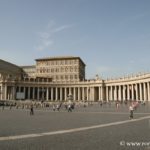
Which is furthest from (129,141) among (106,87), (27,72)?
(27,72)

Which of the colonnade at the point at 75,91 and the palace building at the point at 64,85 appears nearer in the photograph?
the palace building at the point at 64,85

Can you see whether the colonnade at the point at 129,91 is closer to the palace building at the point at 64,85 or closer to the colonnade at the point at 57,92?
the palace building at the point at 64,85

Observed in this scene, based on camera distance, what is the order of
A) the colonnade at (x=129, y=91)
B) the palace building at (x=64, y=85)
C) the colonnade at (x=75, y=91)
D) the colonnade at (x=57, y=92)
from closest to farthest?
the colonnade at (x=129, y=91), the palace building at (x=64, y=85), the colonnade at (x=75, y=91), the colonnade at (x=57, y=92)

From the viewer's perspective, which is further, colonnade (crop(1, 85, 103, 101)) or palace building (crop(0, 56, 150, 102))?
colonnade (crop(1, 85, 103, 101))

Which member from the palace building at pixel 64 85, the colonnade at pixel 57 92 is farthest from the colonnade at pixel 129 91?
the colonnade at pixel 57 92

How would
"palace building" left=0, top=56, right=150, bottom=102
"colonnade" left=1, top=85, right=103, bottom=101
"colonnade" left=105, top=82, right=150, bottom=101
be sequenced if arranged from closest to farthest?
"colonnade" left=105, top=82, right=150, bottom=101 → "palace building" left=0, top=56, right=150, bottom=102 → "colonnade" left=1, top=85, right=103, bottom=101

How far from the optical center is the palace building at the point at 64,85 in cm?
10638

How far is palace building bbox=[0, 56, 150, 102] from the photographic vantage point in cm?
10638

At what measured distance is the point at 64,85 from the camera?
12862 centimetres

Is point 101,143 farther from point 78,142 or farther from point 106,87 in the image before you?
point 106,87

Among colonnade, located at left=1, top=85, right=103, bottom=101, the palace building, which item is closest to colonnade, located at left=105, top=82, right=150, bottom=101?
the palace building

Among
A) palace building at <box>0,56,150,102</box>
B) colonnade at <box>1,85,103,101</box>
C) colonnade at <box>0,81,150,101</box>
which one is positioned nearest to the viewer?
palace building at <box>0,56,150,102</box>

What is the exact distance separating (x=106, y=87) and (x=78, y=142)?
109320 millimetres

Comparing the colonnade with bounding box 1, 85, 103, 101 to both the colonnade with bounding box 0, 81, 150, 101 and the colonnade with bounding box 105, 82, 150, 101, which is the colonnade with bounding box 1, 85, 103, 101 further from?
the colonnade with bounding box 105, 82, 150, 101
